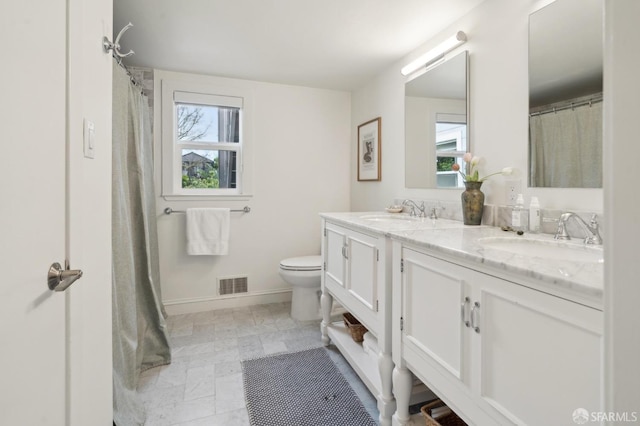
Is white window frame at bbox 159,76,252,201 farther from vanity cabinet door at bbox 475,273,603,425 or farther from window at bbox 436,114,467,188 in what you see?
vanity cabinet door at bbox 475,273,603,425

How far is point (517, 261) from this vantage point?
83 centimetres

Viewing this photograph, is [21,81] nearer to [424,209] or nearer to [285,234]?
[424,209]

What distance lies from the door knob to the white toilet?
188cm

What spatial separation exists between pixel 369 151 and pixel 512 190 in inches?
60.2

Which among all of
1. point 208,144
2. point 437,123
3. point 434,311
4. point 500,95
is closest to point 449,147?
point 437,123

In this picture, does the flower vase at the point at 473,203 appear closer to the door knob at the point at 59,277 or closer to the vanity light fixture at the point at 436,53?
the vanity light fixture at the point at 436,53

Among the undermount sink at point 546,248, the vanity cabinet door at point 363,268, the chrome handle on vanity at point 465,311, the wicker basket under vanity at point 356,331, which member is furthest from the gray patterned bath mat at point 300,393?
the undermount sink at point 546,248

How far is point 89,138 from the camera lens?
3.06 ft

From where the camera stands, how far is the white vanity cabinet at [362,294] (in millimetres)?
1405

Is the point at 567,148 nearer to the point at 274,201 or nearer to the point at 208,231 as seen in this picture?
the point at 274,201

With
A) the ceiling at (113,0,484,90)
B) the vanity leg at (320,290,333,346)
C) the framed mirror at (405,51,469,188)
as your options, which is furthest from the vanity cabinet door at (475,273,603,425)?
the ceiling at (113,0,484,90)

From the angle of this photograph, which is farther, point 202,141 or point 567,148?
point 202,141

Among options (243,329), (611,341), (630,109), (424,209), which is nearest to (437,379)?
(611,341)

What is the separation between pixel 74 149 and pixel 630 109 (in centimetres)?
109
